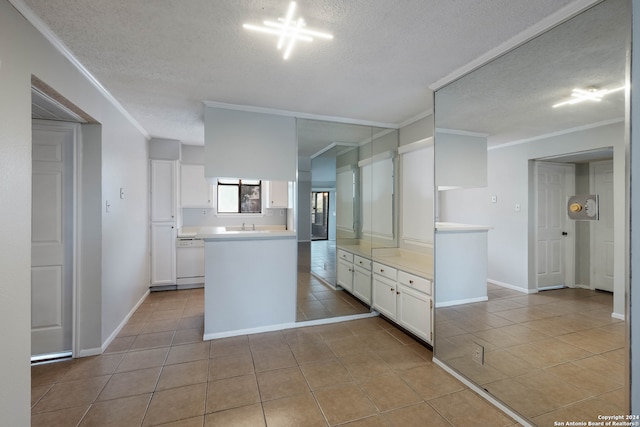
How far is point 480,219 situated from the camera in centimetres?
241

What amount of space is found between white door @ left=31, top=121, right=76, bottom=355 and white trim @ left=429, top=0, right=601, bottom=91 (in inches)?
135

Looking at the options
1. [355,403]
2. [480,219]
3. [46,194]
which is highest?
[46,194]

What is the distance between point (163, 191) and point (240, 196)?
4.43ft

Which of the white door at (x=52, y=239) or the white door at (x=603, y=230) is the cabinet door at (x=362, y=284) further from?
the white door at (x=52, y=239)

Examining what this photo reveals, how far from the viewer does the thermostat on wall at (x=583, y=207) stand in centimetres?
156

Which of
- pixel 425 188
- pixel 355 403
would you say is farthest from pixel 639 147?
pixel 355 403

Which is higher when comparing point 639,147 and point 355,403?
point 639,147

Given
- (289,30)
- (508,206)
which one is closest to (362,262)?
(508,206)

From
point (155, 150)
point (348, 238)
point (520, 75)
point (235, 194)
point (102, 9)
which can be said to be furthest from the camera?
point (235, 194)

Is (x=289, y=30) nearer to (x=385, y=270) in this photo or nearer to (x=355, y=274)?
(x=385, y=270)

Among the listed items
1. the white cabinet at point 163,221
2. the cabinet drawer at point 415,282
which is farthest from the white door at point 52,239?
the cabinet drawer at point 415,282

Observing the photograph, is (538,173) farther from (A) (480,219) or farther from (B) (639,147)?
(B) (639,147)

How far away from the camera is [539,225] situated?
2.02 m

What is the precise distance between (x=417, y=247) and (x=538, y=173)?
1577mm
